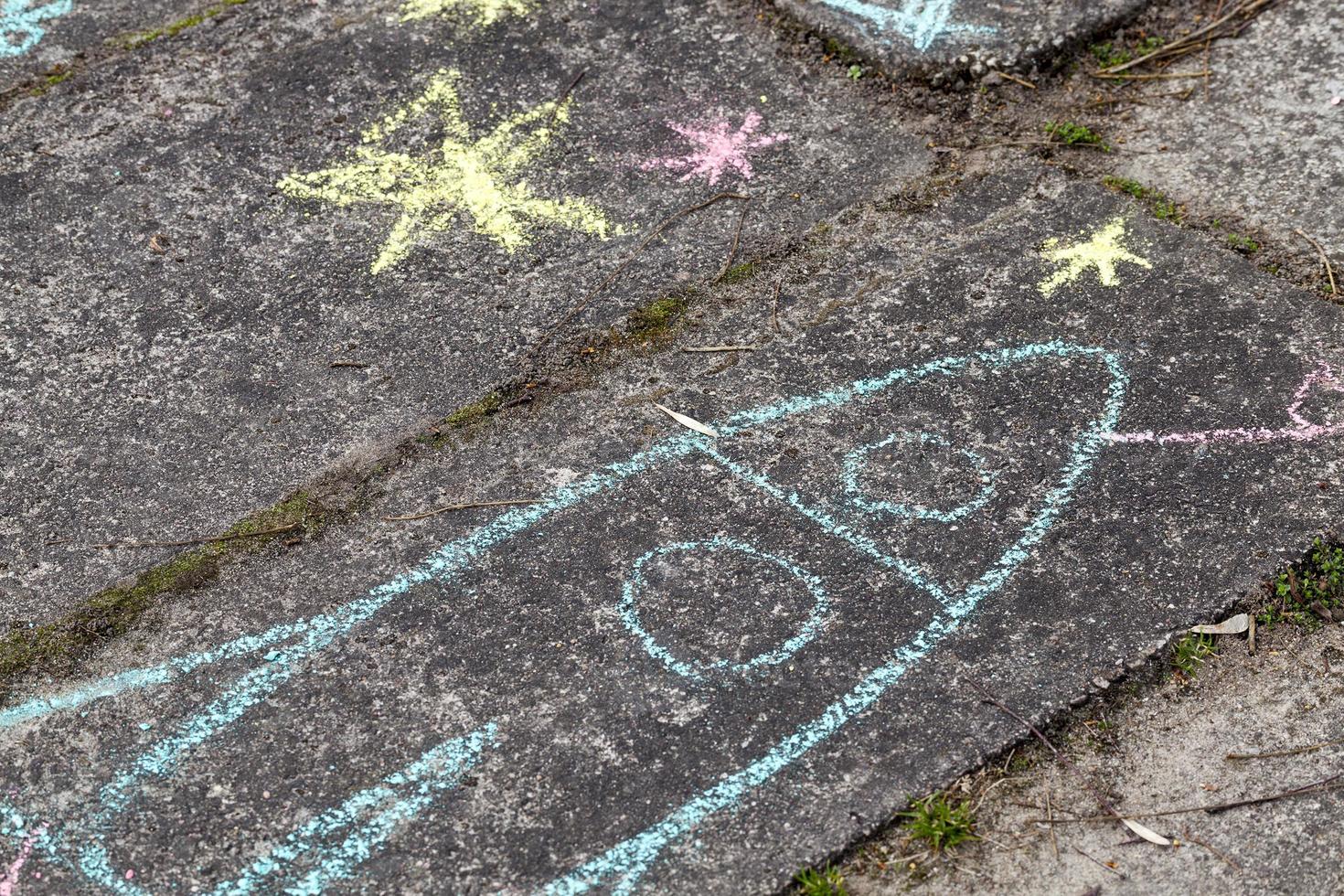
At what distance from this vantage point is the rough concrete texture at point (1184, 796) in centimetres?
202

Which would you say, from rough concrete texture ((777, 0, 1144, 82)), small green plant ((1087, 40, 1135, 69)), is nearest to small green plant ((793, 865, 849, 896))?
rough concrete texture ((777, 0, 1144, 82))

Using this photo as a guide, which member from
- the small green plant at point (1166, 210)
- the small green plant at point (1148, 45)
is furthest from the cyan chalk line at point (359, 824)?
the small green plant at point (1148, 45)

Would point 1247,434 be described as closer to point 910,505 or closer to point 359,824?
point 910,505

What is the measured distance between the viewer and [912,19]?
11.5 ft

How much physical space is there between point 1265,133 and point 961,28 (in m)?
0.81

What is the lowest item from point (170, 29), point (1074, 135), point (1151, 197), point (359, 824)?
point (359, 824)

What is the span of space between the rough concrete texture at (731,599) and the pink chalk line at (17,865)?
14 millimetres

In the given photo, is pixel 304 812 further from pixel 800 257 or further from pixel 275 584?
pixel 800 257

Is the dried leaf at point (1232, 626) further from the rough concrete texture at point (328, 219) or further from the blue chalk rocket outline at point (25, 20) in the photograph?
the blue chalk rocket outline at point (25, 20)

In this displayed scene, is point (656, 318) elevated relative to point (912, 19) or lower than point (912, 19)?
lower

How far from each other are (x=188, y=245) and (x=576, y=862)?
1.83 m

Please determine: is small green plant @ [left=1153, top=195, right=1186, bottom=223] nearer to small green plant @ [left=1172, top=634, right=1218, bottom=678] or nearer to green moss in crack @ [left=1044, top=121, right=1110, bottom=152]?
green moss in crack @ [left=1044, top=121, right=1110, bottom=152]

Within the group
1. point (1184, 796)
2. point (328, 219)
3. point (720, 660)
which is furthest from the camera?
point (328, 219)

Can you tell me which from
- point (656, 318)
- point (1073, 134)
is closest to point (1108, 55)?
point (1073, 134)
